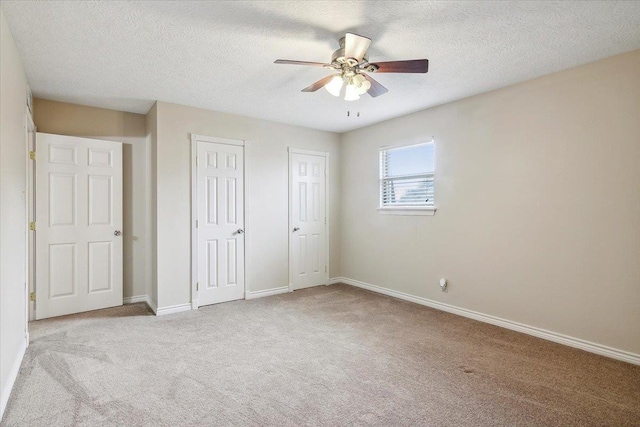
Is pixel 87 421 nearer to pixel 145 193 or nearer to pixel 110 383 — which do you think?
pixel 110 383

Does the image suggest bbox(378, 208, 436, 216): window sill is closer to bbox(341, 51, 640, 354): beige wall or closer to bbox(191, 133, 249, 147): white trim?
bbox(341, 51, 640, 354): beige wall

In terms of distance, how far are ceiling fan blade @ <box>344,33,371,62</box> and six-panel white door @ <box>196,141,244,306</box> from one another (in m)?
2.52

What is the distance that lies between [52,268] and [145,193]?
1330mm

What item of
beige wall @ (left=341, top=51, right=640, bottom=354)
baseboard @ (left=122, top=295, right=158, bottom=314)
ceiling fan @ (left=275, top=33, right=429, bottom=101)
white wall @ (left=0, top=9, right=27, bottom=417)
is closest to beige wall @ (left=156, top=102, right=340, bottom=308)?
baseboard @ (left=122, top=295, right=158, bottom=314)

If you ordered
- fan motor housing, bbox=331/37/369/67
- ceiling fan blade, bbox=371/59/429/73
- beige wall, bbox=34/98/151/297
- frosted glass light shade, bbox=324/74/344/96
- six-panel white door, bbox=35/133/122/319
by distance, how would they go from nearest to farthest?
ceiling fan blade, bbox=371/59/429/73 → fan motor housing, bbox=331/37/369/67 → frosted glass light shade, bbox=324/74/344/96 → six-panel white door, bbox=35/133/122/319 → beige wall, bbox=34/98/151/297

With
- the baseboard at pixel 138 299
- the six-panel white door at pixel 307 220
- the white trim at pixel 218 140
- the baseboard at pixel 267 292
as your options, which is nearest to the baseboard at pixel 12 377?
the baseboard at pixel 138 299

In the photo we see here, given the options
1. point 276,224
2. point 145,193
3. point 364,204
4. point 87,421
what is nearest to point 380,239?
point 364,204

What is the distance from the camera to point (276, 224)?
4953 millimetres

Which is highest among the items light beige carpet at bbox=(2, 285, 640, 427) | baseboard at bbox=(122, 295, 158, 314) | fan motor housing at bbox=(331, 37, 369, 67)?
fan motor housing at bbox=(331, 37, 369, 67)

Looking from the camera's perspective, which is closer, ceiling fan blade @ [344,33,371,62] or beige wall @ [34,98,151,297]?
ceiling fan blade @ [344,33,371,62]

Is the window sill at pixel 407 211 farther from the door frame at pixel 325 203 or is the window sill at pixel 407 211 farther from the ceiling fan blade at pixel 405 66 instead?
the ceiling fan blade at pixel 405 66

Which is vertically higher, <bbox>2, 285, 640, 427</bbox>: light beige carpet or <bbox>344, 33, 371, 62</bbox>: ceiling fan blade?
<bbox>344, 33, 371, 62</bbox>: ceiling fan blade

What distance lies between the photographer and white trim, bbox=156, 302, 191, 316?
394 centimetres

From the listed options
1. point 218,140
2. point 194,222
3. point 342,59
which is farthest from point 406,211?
point 194,222
